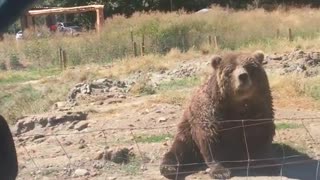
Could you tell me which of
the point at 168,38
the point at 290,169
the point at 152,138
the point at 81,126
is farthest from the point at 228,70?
the point at 168,38

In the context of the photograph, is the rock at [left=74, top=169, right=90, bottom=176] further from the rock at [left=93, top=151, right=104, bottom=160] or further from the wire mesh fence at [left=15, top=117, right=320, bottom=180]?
the rock at [left=93, top=151, right=104, bottom=160]

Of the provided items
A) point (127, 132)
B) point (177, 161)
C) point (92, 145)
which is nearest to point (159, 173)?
point (177, 161)

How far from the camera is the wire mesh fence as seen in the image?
7938mm

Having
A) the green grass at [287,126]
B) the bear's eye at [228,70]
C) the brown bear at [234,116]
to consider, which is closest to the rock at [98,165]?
the brown bear at [234,116]

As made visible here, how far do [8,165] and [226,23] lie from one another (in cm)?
3365

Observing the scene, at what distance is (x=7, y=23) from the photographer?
312 cm

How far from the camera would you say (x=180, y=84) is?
1850 centimetres

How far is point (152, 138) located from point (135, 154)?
1164 mm

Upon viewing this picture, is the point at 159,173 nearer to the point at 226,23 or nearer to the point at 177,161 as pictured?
the point at 177,161

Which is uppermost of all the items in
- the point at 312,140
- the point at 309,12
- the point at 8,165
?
the point at 8,165

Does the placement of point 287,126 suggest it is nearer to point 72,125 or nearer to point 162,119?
point 162,119

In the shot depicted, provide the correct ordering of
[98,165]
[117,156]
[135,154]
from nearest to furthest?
[98,165]
[117,156]
[135,154]

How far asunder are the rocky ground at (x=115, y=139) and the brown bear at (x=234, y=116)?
0.30 m

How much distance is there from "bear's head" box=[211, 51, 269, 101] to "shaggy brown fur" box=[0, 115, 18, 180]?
469 cm
